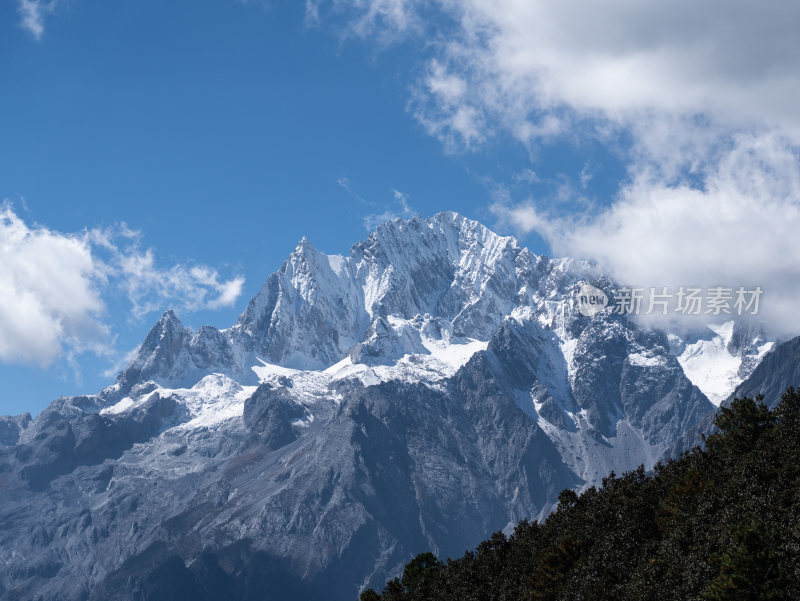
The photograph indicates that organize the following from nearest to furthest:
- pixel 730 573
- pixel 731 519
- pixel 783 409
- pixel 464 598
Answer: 1. pixel 730 573
2. pixel 731 519
3. pixel 464 598
4. pixel 783 409

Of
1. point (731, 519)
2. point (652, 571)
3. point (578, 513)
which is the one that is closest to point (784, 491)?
point (731, 519)

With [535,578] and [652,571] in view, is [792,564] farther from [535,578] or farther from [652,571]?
[535,578]

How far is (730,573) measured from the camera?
11844cm

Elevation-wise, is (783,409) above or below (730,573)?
above

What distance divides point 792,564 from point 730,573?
7.16m

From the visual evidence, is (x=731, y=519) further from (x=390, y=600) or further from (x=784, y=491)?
(x=390, y=600)

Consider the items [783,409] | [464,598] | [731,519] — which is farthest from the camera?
[783,409]

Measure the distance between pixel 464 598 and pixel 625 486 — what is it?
35.1m

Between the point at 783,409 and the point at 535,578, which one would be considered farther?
the point at 783,409

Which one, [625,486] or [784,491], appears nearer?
[784,491]

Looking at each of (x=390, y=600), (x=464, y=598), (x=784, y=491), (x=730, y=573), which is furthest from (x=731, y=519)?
(x=390, y=600)

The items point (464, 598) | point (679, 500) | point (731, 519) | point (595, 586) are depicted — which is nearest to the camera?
point (731, 519)

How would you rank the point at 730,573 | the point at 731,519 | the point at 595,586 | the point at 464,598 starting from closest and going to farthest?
1. the point at 730,573
2. the point at 731,519
3. the point at 595,586
4. the point at 464,598

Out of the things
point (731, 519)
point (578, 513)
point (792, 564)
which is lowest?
point (792, 564)
